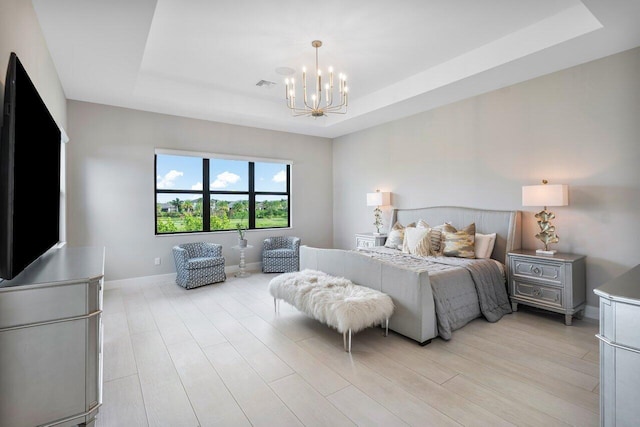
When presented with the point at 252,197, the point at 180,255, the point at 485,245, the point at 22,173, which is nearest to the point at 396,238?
the point at 485,245

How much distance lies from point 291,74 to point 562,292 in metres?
3.94

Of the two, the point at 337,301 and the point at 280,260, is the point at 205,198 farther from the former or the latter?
the point at 337,301

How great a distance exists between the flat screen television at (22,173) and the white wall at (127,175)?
2353 millimetres

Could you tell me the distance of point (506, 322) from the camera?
3.35 m

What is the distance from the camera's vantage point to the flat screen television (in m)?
1.46

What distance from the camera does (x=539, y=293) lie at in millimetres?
3391

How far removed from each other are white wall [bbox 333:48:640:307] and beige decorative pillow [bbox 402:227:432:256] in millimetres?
866

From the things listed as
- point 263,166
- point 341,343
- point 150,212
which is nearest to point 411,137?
point 263,166

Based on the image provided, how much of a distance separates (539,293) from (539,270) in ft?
0.81

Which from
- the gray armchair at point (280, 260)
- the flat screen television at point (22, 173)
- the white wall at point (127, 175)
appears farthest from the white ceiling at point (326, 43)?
the gray armchair at point (280, 260)

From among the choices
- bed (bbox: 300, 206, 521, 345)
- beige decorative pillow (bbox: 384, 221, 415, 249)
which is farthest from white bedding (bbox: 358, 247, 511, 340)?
beige decorative pillow (bbox: 384, 221, 415, 249)

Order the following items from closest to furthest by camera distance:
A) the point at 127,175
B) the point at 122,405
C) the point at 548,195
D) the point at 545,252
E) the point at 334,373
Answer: the point at 122,405 < the point at 334,373 < the point at 548,195 < the point at 545,252 < the point at 127,175

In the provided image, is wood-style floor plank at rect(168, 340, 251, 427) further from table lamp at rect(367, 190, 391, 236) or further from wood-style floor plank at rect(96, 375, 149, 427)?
table lamp at rect(367, 190, 391, 236)

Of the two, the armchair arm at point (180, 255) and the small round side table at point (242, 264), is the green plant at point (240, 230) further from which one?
the armchair arm at point (180, 255)
